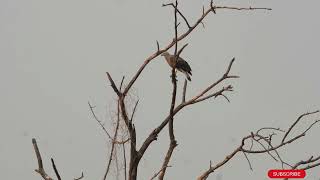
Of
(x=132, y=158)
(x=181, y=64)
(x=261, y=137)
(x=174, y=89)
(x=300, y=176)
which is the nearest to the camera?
(x=174, y=89)

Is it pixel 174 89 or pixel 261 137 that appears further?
pixel 261 137

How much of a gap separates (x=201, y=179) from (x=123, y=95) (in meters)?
0.27

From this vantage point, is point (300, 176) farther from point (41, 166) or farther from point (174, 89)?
point (41, 166)

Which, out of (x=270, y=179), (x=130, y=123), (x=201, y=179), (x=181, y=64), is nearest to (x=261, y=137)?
(x=201, y=179)

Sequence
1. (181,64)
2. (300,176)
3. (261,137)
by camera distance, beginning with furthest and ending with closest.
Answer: (181,64) → (300,176) → (261,137)

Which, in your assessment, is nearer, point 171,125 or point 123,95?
point 171,125

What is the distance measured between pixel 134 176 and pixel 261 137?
386mm

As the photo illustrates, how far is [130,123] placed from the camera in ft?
3.18

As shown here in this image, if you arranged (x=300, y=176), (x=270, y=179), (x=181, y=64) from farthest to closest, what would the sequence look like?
(x=181, y=64) → (x=270, y=179) → (x=300, y=176)

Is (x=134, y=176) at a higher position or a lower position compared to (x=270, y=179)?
lower

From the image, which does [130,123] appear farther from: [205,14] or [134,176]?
[205,14]

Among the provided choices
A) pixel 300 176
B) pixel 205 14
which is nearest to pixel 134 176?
pixel 205 14

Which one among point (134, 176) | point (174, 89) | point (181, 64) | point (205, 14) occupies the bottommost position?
point (134, 176)

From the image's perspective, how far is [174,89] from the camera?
82cm
